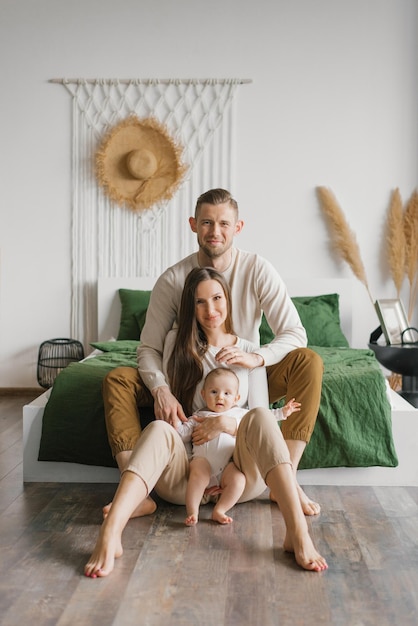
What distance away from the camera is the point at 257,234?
518cm

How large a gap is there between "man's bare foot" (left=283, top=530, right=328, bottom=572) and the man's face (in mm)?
1144

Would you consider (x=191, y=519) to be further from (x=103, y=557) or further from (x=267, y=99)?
(x=267, y=99)

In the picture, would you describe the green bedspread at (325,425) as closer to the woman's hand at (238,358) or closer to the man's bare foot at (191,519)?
the woman's hand at (238,358)

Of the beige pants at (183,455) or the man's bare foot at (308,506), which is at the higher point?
the beige pants at (183,455)

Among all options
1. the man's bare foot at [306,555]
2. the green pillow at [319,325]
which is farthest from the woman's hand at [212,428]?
the green pillow at [319,325]

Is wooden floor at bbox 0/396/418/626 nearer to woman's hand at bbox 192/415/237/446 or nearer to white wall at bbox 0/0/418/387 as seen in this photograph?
woman's hand at bbox 192/415/237/446

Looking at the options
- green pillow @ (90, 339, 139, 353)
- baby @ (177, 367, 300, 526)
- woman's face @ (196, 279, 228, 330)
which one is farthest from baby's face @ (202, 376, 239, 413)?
green pillow @ (90, 339, 139, 353)

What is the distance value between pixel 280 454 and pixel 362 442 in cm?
82

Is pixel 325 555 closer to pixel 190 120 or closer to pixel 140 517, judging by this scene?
pixel 140 517

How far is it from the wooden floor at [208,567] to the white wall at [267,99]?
251 centimetres

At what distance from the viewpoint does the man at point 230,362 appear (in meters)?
2.79

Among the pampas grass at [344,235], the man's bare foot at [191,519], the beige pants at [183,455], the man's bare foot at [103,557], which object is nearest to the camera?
the man's bare foot at [103,557]

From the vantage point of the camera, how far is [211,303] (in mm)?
2812

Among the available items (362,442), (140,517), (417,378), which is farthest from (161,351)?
(417,378)
